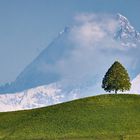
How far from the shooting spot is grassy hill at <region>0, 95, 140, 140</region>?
12656 centimetres

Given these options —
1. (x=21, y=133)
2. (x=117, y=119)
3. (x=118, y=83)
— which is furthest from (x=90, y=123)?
(x=118, y=83)

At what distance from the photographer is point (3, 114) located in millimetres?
153125

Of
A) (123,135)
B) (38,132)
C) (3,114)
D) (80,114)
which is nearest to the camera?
(123,135)

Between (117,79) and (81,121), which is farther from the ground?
(117,79)

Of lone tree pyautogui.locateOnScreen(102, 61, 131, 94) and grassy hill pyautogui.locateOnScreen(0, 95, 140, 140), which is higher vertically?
lone tree pyautogui.locateOnScreen(102, 61, 131, 94)

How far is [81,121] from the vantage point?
137m

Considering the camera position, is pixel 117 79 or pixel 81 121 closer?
pixel 81 121

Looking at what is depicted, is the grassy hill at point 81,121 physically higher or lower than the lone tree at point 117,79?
lower

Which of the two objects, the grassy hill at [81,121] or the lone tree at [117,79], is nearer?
the grassy hill at [81,121]

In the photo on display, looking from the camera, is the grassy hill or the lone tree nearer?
the grassy hill

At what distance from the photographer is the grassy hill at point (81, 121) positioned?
126562 mm

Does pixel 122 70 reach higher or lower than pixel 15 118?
higher

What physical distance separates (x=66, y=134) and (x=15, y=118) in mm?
22123

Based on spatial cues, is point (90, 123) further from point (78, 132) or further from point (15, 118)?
point (15, 118)
